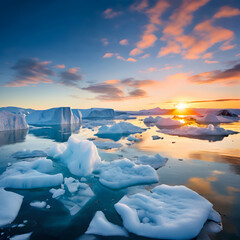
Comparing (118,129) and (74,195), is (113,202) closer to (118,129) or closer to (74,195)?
(74,195)

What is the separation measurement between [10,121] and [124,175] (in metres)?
22.2

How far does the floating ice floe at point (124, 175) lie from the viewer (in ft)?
15.1

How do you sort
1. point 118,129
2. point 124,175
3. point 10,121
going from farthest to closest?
point 10,121
point 118,129
point 124,175

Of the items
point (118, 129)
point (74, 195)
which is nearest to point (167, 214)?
point (74, 195)

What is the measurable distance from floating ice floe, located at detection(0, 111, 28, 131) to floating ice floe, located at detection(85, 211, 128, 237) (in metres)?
22.5

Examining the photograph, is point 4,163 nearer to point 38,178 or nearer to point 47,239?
point 38,178

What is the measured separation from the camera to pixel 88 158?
556 cm

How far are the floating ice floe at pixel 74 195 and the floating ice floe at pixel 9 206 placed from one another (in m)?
0.79

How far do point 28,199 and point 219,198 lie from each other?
4764mm

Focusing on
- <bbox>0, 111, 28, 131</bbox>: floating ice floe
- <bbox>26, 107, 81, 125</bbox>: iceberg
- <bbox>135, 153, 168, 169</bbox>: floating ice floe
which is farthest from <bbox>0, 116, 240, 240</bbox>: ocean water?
<bbox>26, 107, 81, 125</bbox>: iceberg

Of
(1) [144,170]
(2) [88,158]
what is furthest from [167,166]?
(2) [88,158]

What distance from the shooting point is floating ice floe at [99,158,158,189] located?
4.59 m

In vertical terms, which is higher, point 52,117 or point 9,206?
point 52,117

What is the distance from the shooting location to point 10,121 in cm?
2109
